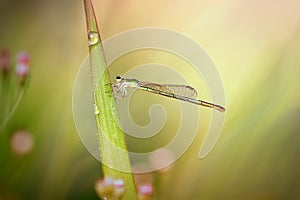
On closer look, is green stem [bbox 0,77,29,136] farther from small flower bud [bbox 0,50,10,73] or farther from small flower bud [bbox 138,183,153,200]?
small flower bud [bbox 138,183,153,200]

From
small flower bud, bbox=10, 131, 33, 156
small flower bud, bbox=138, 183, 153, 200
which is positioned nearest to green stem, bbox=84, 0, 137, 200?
small flower bud, bbox=138, 183, 153, 200

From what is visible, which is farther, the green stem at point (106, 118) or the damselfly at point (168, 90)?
the damselfly at point (168, 90)

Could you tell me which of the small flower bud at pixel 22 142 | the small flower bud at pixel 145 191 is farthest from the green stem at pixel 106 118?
the small flower bud at pixel 22 142

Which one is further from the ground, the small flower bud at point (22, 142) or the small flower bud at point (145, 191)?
the small flower bud at point (22, 142)

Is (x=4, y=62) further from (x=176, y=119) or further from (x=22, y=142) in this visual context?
(x=176, y=119)

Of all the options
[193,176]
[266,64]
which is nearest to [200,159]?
[193,176]

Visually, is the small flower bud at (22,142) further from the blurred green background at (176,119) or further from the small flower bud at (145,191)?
the small flower bud at (145,191)
